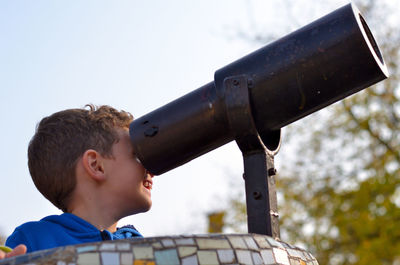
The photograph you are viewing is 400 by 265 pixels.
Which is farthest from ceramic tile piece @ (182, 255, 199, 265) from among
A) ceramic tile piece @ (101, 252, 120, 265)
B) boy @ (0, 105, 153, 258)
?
boy @ (0, 105, 153, 258)

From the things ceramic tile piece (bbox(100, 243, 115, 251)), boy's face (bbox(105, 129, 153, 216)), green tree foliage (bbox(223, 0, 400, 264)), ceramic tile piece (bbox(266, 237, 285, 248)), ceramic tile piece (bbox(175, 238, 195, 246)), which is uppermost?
green tree foliage (bbox(223, 0, 400, 264))

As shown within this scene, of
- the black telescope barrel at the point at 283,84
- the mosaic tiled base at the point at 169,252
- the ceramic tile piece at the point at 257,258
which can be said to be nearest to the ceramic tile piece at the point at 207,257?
the mosaic tiled base at the point at 169,252

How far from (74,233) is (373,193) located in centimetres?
946

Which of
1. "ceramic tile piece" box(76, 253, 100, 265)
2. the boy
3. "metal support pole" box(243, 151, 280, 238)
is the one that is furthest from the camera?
the boy

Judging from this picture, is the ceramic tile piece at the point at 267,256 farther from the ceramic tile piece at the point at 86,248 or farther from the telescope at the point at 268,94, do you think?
the ceramic tile piece at the point at 86,248

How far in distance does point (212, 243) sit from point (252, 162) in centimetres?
48

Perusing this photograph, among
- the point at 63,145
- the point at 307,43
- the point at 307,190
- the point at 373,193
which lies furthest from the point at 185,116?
the point at 307,190

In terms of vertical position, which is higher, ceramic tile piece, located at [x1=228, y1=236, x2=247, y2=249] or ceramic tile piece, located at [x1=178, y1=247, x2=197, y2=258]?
ceramic tile piece, located at [x1=228, y1=236, x2=247, y2=249]

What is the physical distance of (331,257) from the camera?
1188cm

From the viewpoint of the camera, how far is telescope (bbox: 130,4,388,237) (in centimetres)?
239

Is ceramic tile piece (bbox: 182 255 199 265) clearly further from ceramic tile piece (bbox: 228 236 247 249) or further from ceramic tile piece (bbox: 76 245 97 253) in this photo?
ceramic tile piece (bbox: 76 245 97 253)

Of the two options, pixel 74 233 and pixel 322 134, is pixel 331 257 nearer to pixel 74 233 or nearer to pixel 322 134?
pixel 322 134

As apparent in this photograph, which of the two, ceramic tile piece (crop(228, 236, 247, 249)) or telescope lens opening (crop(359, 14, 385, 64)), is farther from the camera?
telescope lens opening (crop(359, 14, 385, 64))

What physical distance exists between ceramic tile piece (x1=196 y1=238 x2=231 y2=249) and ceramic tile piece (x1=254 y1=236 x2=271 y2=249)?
0.14 meters
